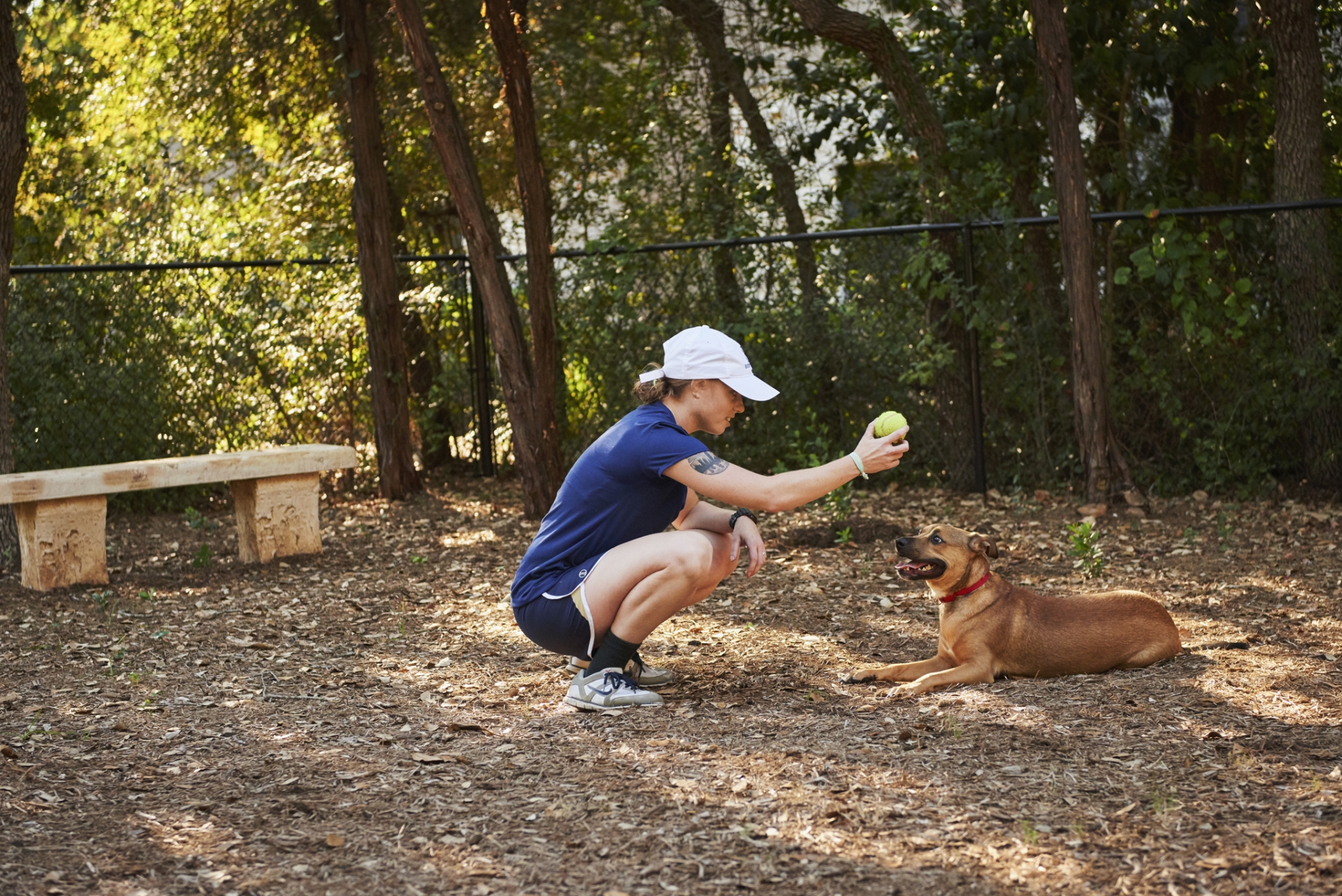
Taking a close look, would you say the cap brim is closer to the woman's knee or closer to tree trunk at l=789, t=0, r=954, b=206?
the woman's knee

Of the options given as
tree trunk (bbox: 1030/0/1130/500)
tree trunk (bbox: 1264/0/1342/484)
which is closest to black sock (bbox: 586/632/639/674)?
tree trunk (bbox: 1030/0/1130/500)

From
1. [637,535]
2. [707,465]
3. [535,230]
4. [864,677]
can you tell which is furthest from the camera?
[535,230]

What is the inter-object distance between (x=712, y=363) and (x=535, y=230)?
191 inches

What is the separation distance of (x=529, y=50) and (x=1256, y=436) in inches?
267

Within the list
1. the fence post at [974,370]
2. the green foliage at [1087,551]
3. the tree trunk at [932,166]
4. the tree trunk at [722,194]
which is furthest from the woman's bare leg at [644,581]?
the tree trunk at [722,194]

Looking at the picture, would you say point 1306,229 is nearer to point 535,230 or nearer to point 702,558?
point 535,230

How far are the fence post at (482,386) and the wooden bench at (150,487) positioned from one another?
2529 millimetres

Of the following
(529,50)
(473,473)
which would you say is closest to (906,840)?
(473,473)

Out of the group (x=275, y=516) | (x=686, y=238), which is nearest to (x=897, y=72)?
(x=686, y=238)

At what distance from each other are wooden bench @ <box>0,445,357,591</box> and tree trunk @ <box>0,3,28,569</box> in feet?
0.60

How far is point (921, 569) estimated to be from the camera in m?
4.47

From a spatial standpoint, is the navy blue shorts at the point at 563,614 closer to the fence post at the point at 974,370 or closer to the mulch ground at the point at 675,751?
the mulch ground at the point at 675,751

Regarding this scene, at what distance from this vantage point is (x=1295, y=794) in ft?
10.7

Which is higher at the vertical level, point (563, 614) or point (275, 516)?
point (275, 516)
